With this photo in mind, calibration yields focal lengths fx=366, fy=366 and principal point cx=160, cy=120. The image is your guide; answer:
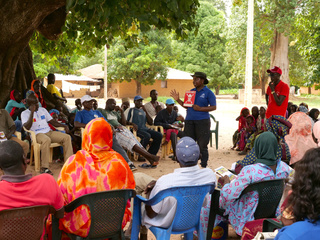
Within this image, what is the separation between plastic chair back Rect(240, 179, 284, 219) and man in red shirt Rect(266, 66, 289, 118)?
3663 millimetres

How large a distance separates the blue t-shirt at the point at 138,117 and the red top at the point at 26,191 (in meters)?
5.98

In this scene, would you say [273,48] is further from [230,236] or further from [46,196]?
[46,196]

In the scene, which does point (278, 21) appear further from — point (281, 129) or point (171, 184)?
point (171, 184)

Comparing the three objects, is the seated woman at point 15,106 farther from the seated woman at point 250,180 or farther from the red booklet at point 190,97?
the seated woman at point 250,180

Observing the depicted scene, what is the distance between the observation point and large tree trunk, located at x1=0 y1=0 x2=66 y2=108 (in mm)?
7387

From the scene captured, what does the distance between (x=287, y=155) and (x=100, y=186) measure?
438cm

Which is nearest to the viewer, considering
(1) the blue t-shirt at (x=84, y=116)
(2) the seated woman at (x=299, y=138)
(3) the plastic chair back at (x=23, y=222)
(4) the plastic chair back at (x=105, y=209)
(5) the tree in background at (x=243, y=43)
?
(3) the plastic chair back at (x=23, y=222)

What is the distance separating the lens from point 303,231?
5.33 feet

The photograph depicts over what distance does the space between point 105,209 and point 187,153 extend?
853mm

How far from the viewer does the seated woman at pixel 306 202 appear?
63.5 inches

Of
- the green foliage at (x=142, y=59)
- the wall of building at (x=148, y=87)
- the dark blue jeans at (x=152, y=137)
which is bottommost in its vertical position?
the dark blue jeans at (x=152, y=137)

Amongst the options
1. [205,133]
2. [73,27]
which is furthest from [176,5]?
[73,27]

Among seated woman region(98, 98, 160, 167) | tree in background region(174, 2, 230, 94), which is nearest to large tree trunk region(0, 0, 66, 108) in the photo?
seated woman region(98, 98, 160, 167)

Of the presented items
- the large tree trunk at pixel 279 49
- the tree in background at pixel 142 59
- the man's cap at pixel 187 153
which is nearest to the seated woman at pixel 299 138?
the man's cap at pixel 187 153
